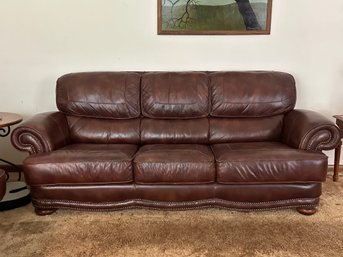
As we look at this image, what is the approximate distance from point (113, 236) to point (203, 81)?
138cm

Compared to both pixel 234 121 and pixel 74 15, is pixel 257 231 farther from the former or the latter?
pixel 74 15

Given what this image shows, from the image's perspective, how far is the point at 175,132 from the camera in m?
2.49

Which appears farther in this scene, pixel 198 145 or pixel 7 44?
pixel 7 44

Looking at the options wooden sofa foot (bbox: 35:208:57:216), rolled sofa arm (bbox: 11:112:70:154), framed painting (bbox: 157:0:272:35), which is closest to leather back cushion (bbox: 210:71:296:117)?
framed painting (bbox: 157:0:272:35)

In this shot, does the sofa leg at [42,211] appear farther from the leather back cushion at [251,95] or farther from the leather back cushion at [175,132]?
the leather back cushion at [251,95]

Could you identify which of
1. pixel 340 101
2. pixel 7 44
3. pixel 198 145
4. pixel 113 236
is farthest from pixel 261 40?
pixel 7 44

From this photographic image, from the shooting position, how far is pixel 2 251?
5.83 ft

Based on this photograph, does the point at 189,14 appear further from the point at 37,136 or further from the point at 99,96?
the point at 37,136

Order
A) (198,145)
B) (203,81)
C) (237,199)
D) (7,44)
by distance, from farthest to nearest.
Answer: (7,44), (203,81), (198,145), (237,199)

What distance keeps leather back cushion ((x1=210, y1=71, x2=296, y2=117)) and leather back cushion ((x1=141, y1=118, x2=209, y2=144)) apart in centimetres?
18

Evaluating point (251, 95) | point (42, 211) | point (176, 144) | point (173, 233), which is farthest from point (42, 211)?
point (251, 95)

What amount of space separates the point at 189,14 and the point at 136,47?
1.78 ft

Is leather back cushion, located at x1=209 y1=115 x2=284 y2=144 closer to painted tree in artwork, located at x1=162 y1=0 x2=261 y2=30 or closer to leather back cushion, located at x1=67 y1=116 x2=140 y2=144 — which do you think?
leather back cushion, located at x1=67 y1=116 x2=140 y2=144

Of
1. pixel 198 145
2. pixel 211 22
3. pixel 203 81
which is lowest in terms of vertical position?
pixel 198 145
